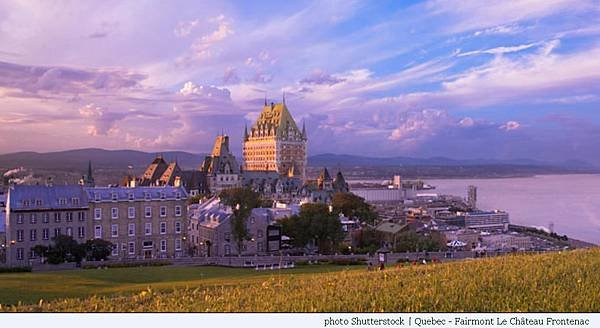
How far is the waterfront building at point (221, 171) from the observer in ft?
241

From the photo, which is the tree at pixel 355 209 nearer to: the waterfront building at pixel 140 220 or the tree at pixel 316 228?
the tree at pixel 316 228

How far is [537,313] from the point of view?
5.09m

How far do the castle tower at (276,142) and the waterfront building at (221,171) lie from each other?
72.3 ft

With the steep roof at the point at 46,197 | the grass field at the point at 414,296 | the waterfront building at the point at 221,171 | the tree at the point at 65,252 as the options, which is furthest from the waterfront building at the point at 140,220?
the waterfront building at the point at 221,171

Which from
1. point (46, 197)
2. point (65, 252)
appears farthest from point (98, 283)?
point (46, 197)

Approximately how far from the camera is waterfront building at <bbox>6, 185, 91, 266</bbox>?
1041 inches

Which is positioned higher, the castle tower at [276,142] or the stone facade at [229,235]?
the castle tower at [276,142]

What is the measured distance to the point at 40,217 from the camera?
89.7 feet

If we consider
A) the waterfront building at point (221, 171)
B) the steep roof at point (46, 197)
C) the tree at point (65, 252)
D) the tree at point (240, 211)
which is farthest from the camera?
the waterfront building at point (221, 171)

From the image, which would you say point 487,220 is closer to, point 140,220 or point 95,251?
point 140,220

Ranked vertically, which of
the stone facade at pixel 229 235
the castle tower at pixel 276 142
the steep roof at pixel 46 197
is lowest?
the stone facade at pixel 229 235

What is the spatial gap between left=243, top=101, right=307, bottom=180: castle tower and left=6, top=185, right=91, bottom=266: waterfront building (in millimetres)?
69554

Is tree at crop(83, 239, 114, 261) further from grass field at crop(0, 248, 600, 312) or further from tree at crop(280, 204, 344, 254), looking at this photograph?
grass field at crop(0, 248, 600, 312)
